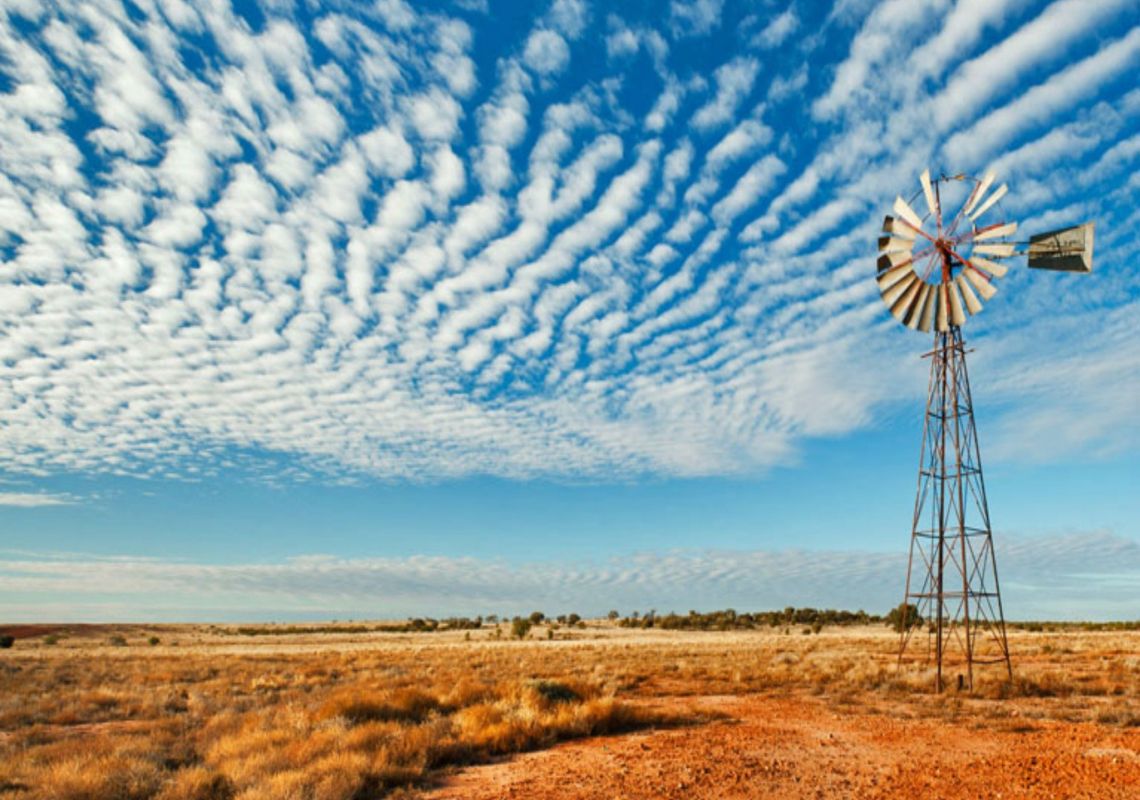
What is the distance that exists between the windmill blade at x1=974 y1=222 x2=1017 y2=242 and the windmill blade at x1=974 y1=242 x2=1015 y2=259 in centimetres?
24

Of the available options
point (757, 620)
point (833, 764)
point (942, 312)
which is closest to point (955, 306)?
point (942, 312)

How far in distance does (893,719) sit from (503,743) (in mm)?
8437

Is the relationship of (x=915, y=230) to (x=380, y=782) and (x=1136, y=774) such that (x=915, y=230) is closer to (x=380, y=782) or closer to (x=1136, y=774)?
(x=1136, y=774)

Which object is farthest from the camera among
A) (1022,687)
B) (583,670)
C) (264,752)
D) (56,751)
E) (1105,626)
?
(1105,626)

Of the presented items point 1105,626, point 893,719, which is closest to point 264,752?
point 893,719

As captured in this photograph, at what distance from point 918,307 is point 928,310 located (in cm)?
30

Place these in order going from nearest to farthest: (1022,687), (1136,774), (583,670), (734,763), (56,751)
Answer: (1136,774)
(734,763)
(56,751)
(1022,687)
(583,670)

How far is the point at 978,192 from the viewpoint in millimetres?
20203

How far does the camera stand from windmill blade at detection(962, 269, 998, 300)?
66.0 feet

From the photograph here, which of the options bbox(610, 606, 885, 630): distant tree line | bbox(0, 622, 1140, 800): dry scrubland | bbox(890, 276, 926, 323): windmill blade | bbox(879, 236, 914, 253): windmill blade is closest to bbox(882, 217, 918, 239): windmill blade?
Result: bbox(879, 236, 914, 253): windmill blade

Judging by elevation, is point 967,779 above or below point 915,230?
below

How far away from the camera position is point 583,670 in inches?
1077

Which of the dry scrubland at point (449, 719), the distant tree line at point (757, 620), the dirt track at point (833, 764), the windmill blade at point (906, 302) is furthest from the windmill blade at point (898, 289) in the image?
the distant tree line at point (757, 620)

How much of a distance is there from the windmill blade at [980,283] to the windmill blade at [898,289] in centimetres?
138
